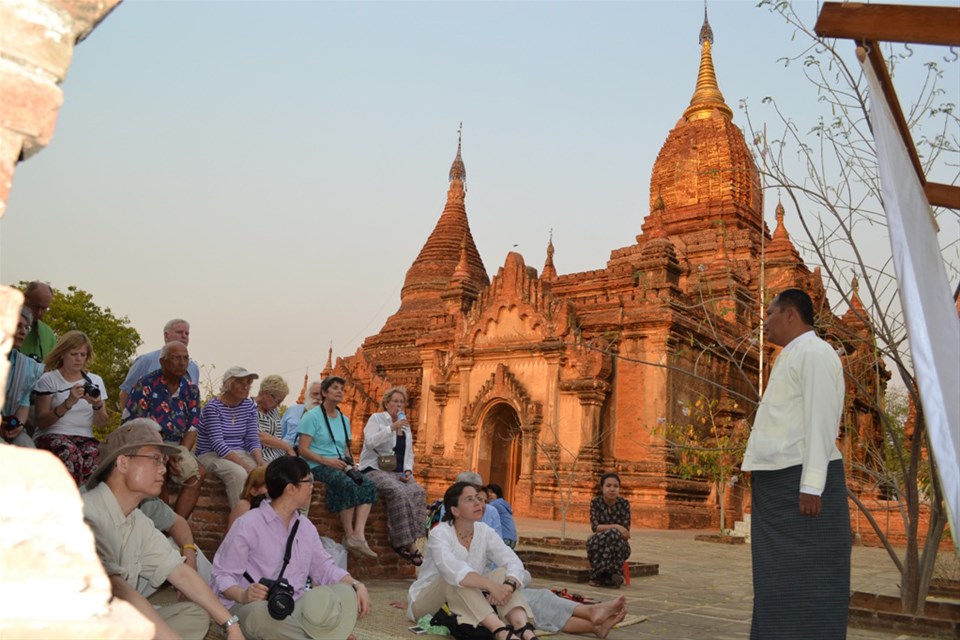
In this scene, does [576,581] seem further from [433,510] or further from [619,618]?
[619,618]

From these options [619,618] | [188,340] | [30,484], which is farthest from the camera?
[188,340]

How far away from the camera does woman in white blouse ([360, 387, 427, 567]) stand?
7.86 m

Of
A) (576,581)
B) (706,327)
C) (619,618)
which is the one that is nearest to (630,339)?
(706,327)

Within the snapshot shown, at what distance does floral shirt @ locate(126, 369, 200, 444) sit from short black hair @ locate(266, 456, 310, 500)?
68.9 inches

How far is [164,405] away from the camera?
241 inches

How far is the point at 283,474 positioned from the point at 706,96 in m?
30.1

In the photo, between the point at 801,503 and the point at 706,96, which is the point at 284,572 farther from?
the point at 706,96

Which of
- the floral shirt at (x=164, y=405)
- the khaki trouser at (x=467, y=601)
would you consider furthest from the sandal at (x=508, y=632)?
the floral shirt at (x=164, y=405)

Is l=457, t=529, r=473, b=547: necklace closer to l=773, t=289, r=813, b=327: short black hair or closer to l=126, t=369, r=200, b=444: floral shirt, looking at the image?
l=126, t=369, r=200, b=444: floral shirt

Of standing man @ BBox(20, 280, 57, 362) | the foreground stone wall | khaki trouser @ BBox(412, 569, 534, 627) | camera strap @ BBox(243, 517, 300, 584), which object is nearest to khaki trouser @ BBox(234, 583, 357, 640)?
camera strap @ BBox(243, 517, 300, 584)

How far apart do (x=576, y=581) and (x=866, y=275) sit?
14.2 feet

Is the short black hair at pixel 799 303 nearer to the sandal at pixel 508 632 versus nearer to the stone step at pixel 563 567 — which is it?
the sandal at pixel 508 632

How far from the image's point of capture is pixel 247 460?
6.59 meters

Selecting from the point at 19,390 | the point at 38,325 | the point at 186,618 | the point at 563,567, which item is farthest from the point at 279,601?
the point at 563,567
